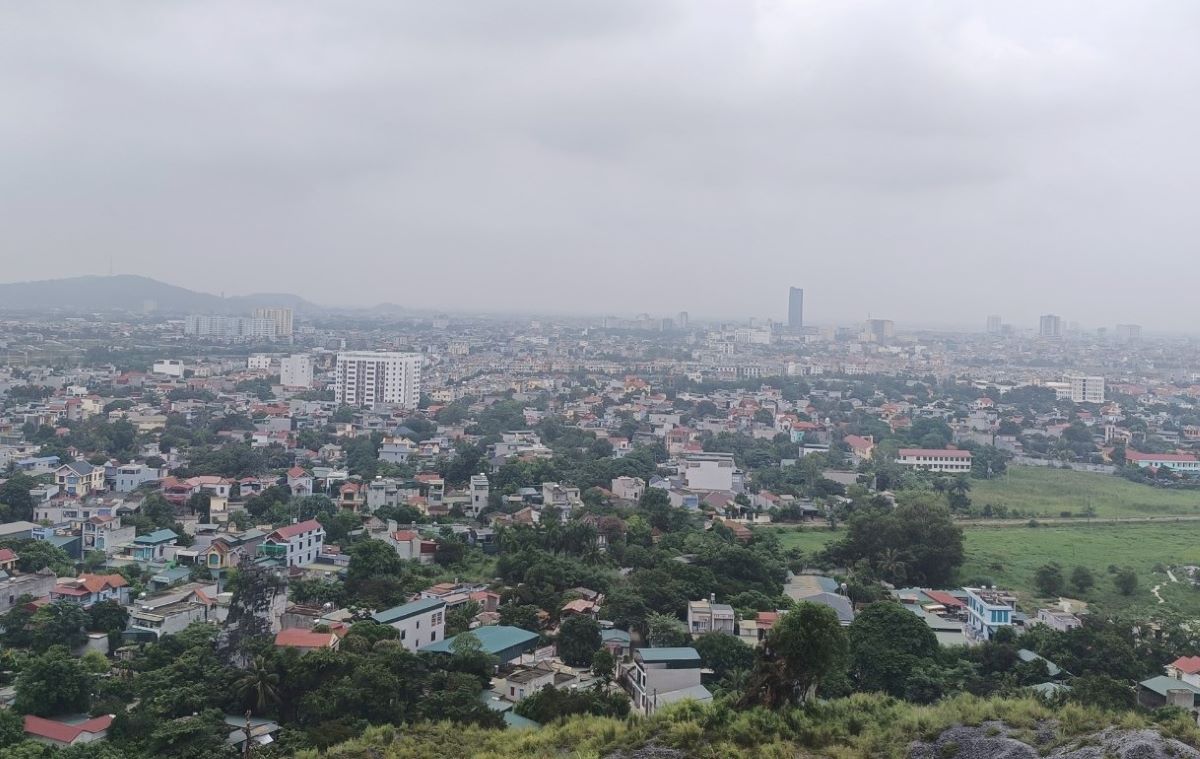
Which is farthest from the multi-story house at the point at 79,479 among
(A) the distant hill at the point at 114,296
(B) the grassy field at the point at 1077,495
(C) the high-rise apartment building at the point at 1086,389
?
(A) the distant hill at the point at 114,296

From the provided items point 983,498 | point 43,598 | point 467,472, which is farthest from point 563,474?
point 43,598

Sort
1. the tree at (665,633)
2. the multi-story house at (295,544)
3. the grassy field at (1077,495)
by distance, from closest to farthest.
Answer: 1. the tree at (665,633)
2. the multi-story house at (295,544)
3. the grassy field at (1077,495)

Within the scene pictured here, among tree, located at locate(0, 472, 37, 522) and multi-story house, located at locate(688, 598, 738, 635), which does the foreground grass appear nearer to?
multi-story house, located at locate(688, 598, 738, 635)

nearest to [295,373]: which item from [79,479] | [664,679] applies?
[79,479]

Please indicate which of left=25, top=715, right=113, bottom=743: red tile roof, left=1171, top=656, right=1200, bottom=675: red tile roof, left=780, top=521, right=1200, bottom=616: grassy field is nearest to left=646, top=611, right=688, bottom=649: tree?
left=1171, top=656, right=1200, bottom=675: red tile roof

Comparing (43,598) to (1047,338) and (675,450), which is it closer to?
(675,450)

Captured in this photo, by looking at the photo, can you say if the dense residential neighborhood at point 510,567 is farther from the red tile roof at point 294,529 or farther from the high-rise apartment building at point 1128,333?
the high-rise apartment building at point 1128,333
